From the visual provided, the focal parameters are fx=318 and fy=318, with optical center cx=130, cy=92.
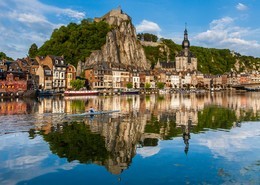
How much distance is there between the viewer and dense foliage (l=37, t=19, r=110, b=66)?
413 ft

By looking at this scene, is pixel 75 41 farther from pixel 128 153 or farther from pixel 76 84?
pixel 128 153

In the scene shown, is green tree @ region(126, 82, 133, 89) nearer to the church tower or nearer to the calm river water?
the church tower

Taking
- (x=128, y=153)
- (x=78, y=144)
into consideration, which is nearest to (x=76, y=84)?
(x=78, y=144)

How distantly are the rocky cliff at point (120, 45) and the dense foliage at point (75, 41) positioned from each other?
12.9ft

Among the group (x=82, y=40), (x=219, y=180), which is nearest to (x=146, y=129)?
(x=219, y=180)

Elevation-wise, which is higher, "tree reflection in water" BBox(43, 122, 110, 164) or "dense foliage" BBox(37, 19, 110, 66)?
"dense foliage" BBox(37, 19, 110, 66)

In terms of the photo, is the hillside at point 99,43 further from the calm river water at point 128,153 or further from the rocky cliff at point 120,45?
the calm river water at point 128,153

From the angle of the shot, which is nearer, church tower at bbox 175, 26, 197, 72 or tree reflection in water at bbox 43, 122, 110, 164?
tree reflection in water at bbox 43, 122, 110, 164

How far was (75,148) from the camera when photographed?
738 inches

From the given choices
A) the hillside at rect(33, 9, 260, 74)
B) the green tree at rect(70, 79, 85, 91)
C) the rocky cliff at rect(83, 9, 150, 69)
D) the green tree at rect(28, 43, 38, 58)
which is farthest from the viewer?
the green tree at rect(28, 43, 38, 58)

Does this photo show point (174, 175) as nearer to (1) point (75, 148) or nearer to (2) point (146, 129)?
(1) point (75, 148)

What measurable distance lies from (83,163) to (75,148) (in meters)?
3.25

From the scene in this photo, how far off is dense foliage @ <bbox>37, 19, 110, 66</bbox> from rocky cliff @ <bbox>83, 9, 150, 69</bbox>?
12.9ft

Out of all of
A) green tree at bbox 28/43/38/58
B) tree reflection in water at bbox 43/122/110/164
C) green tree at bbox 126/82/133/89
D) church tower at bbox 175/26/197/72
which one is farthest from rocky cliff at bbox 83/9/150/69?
tree reflection in water at bbox 43/122/110/164
